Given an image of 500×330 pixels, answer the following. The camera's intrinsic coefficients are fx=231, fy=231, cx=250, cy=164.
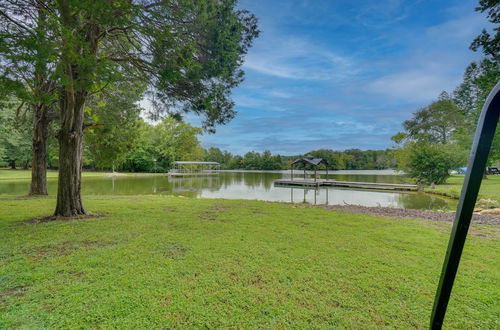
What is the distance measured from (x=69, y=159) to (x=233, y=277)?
4.32m

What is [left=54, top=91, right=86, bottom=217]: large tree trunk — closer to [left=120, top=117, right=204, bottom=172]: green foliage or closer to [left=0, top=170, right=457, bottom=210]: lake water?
[left=0, top=170, right=457, bottom=210]: lake water

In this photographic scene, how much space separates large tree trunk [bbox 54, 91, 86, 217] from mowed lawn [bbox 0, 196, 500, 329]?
653mm

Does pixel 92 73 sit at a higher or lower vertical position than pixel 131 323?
higher

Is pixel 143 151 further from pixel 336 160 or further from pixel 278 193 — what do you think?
pixel 336 160

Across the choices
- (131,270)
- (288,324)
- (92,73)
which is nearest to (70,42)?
(92,73)

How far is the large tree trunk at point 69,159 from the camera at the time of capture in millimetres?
4609

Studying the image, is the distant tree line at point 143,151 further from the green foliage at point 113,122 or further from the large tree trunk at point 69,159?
the large tree trunk at point 69,159

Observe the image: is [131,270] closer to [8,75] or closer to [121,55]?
[8,75]

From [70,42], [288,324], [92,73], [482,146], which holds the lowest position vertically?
[288,324]

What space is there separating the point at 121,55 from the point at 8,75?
2099 mm

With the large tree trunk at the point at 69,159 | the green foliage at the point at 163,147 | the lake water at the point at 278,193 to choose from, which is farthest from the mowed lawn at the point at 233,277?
the green foliage at the point at 163,147

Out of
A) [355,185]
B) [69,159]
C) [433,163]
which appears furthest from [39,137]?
[433,163]

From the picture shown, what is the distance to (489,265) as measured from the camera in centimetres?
275

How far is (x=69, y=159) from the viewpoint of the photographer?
462cm
